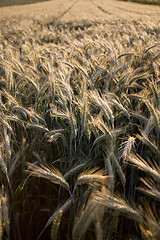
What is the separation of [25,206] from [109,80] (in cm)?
120

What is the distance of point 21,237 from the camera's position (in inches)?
43.3

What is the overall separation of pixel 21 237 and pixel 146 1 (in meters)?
33.3

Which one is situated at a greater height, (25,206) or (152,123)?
(152,123)

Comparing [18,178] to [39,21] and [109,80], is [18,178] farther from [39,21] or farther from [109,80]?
[39,21]

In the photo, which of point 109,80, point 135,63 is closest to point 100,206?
point 109,80

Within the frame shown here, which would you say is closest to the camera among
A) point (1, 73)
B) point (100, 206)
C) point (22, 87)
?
point (100, 206)

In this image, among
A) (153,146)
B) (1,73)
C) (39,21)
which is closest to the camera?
(153,146)

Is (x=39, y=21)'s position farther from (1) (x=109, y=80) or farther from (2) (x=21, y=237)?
(2) (x=21, y=237)

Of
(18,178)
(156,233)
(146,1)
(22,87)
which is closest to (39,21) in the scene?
(22,87)

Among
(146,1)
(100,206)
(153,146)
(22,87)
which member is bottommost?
(100,206)

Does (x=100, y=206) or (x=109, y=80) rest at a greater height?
(x=109, y=80)

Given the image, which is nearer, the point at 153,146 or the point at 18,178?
the point at 153,146

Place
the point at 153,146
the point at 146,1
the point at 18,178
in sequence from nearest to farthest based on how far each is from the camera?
the point at 153,146 < the point at 18,178 < the point at 146,1

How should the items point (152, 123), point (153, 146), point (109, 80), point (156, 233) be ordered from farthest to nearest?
point (109, 80)
point (152, 123)
point (153, 146)
point (156, 233)
